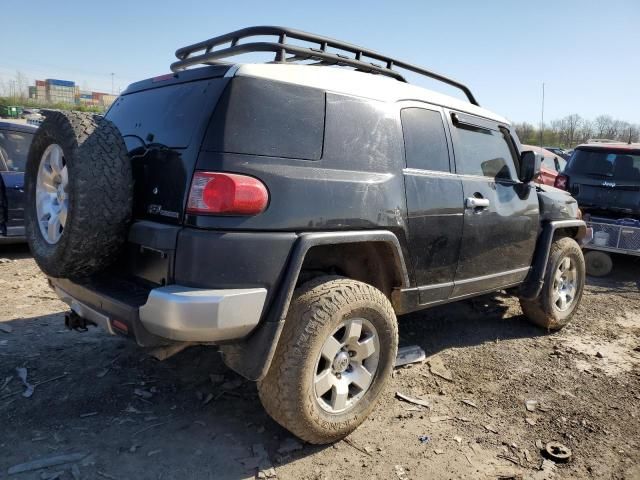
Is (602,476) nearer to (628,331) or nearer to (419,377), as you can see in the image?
(419,377)

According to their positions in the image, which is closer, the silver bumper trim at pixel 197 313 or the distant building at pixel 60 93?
the silver bumper trim at pixel 197 313

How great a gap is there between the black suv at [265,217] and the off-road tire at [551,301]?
66.0 inches

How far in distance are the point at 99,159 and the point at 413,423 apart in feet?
7.84

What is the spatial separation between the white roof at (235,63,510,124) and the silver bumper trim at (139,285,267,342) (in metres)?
1.11

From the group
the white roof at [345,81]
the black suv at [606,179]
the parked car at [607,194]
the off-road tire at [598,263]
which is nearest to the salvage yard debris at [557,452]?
the white roof at [345,81]

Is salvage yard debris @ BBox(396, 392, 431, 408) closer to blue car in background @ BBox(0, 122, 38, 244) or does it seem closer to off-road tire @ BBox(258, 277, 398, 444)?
off-road tire @ BBox(258, 277, 398, 444)

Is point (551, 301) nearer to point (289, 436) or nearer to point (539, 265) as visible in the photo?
point (539, 265)

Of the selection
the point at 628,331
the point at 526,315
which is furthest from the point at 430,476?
the point at 628,331

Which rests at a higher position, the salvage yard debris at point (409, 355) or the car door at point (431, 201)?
the car door at point (431, 201)

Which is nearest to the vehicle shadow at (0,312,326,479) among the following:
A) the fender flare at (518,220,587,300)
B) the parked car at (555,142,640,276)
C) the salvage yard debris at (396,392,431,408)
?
the salvage yard debris at (396,392,431,408)

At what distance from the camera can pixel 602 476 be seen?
2709 millimetres

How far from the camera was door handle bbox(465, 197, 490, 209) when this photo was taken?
3616mm

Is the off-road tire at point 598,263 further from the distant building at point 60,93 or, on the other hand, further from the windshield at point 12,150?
the distant building at point 60,93

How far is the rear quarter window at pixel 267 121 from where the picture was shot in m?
2.43
